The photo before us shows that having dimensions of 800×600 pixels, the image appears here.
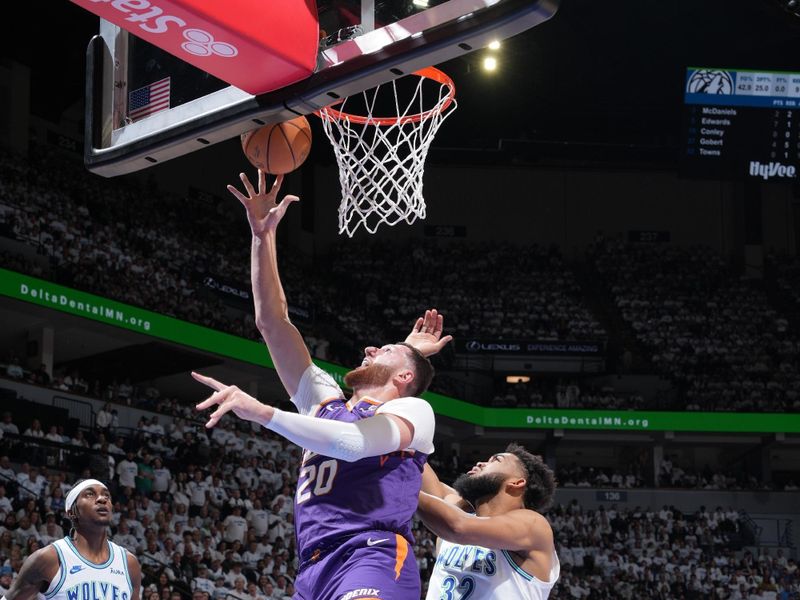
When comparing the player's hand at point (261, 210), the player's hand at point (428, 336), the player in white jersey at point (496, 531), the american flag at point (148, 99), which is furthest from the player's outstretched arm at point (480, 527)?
the american flag at point (148, 99)

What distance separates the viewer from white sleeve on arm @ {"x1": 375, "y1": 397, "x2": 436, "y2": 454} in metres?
4.05

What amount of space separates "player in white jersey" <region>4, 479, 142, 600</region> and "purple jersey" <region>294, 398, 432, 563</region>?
7.66 feet

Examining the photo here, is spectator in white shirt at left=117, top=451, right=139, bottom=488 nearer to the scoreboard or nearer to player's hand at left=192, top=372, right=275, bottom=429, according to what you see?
the scoreboard

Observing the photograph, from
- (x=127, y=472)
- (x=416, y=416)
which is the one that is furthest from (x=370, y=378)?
(x=127, y=472)

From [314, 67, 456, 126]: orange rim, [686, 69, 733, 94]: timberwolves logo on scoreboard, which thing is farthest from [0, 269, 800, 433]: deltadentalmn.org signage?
[314, 67, 456, 126]: orange rim

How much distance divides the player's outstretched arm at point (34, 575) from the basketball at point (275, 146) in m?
2.45

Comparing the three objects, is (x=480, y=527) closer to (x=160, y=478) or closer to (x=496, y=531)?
(x=496, y=531)

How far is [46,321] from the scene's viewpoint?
20.2 m

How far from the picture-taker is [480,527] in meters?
4.31

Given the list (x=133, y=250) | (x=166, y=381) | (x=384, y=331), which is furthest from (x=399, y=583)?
(x=384, y=331)

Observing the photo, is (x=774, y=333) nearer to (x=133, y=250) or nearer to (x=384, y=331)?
(x=384, y=331)

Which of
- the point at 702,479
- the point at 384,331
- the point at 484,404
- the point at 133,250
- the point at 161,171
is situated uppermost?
the point at 161,171

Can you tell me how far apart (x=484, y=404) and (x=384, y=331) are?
3.15m

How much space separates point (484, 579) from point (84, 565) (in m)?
2.49
